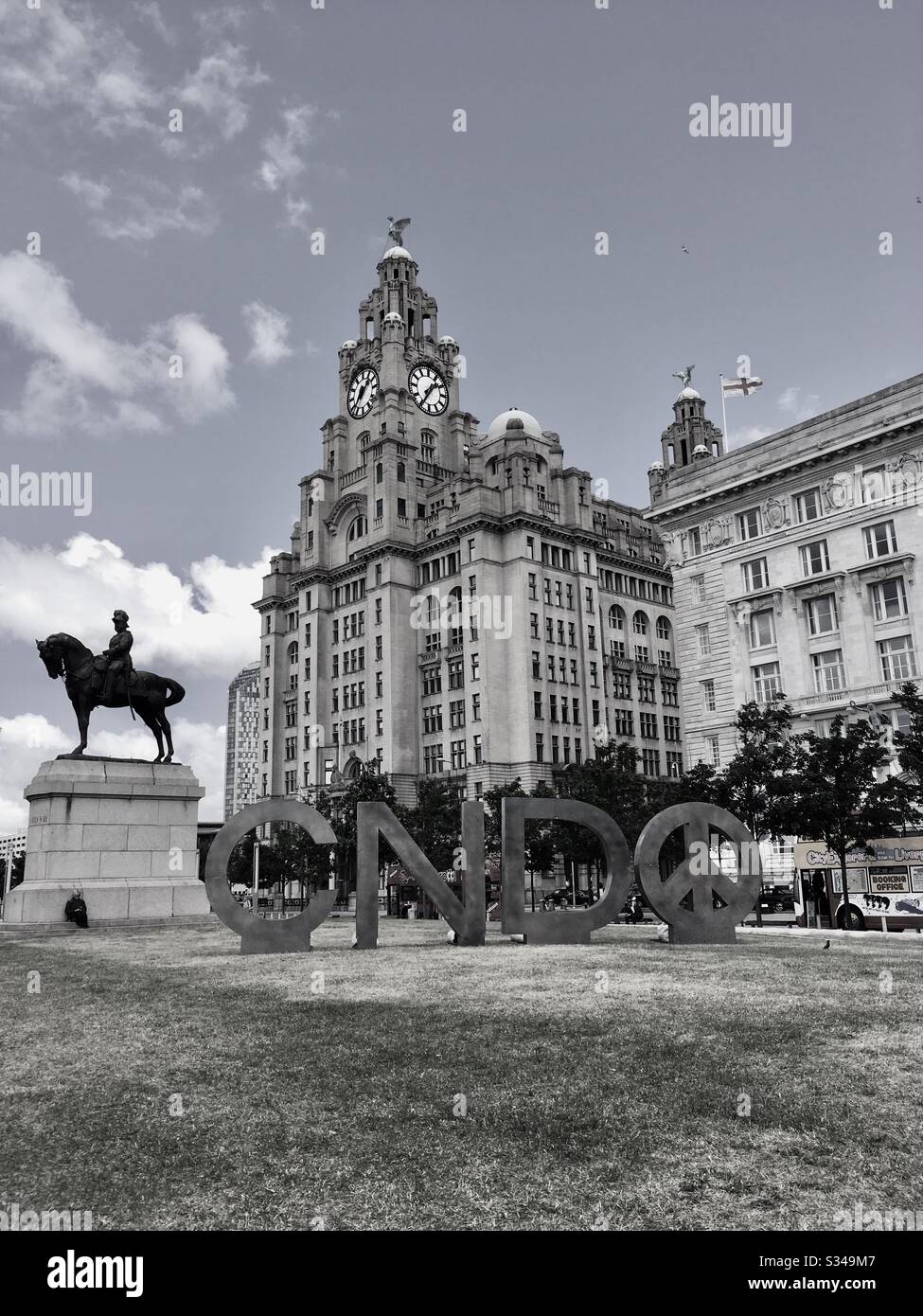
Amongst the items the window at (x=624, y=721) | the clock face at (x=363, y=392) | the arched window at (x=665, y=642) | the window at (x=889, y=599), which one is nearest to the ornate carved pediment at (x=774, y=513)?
the window at (x=889, y=599)

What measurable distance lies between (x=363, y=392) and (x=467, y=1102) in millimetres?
111767

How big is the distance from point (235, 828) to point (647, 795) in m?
45.7

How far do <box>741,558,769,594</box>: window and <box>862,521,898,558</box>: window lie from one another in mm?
6934

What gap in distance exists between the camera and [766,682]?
6231 cm

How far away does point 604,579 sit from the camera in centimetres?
10681

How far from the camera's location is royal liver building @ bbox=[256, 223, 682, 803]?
93.2 meters

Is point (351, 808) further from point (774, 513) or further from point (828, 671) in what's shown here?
point (774, 513)

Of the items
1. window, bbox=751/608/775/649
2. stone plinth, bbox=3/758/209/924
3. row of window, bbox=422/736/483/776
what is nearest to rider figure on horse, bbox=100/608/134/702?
stone plinth, bbox=3/758/209/924
